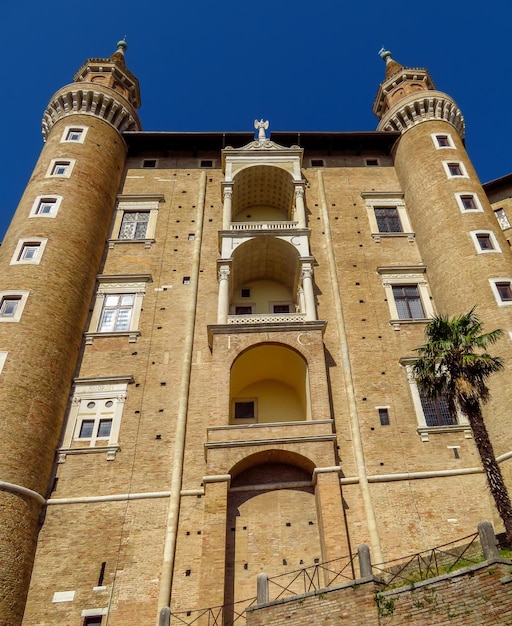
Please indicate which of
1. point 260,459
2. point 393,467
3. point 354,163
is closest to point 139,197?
point 354,163

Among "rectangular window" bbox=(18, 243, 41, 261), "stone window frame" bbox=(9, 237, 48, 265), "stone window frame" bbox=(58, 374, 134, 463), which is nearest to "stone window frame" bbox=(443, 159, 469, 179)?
"stone window frame" bbox=(58, 374, 134, 463)

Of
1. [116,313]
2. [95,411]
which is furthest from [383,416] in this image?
[116,313]

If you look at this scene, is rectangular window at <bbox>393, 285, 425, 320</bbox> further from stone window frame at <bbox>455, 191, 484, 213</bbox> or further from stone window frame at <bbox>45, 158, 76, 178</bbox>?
stone window frame at <bbox>45, 158, 76, 178</bbox>

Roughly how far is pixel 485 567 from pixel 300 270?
1565 centimetres

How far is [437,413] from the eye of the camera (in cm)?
2203

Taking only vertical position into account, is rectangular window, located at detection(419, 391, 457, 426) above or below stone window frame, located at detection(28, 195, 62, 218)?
below

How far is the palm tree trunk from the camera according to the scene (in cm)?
1484

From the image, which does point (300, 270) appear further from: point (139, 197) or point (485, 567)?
point (485, 567)

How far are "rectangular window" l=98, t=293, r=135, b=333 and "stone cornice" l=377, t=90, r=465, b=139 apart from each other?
19.5m

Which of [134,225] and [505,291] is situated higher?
[134,225]

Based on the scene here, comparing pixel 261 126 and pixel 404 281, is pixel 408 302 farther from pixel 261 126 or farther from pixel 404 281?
pixel 261 126

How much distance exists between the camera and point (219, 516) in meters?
17.8

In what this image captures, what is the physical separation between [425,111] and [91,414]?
25733mm

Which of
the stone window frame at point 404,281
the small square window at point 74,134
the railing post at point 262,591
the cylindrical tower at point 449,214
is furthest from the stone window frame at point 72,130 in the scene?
the railing post at point 262,591
